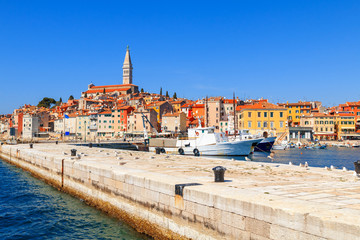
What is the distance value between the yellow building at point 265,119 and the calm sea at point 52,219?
68.5 meters

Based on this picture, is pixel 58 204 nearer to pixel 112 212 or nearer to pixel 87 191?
pixel 87 191

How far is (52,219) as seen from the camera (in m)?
14.3

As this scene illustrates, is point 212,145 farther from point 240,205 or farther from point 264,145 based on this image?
point 240,205

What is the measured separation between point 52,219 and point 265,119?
75.2m

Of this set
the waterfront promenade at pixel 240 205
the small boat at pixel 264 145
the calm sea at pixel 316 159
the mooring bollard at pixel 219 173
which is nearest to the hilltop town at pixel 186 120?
the small boat at pixel 264 145

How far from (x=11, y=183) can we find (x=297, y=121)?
10237 centimetres

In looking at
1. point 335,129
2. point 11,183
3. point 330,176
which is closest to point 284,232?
point 330,176

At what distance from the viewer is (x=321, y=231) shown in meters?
6.53

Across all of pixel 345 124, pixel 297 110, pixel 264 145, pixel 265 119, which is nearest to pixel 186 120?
pixel 265 119

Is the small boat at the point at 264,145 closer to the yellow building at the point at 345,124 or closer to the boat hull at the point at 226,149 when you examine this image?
the boat hull at the point at 226,149

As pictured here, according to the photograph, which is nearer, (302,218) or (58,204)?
(302,218)

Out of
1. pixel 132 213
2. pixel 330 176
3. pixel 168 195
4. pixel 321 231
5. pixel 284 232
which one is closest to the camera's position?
pixel 321 231

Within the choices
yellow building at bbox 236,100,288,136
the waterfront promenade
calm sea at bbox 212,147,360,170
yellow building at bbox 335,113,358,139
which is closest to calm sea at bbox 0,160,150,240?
the waterfront promenade

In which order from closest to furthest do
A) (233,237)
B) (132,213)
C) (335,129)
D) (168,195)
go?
(233,237), (168,195), (132,213), (335,129)
